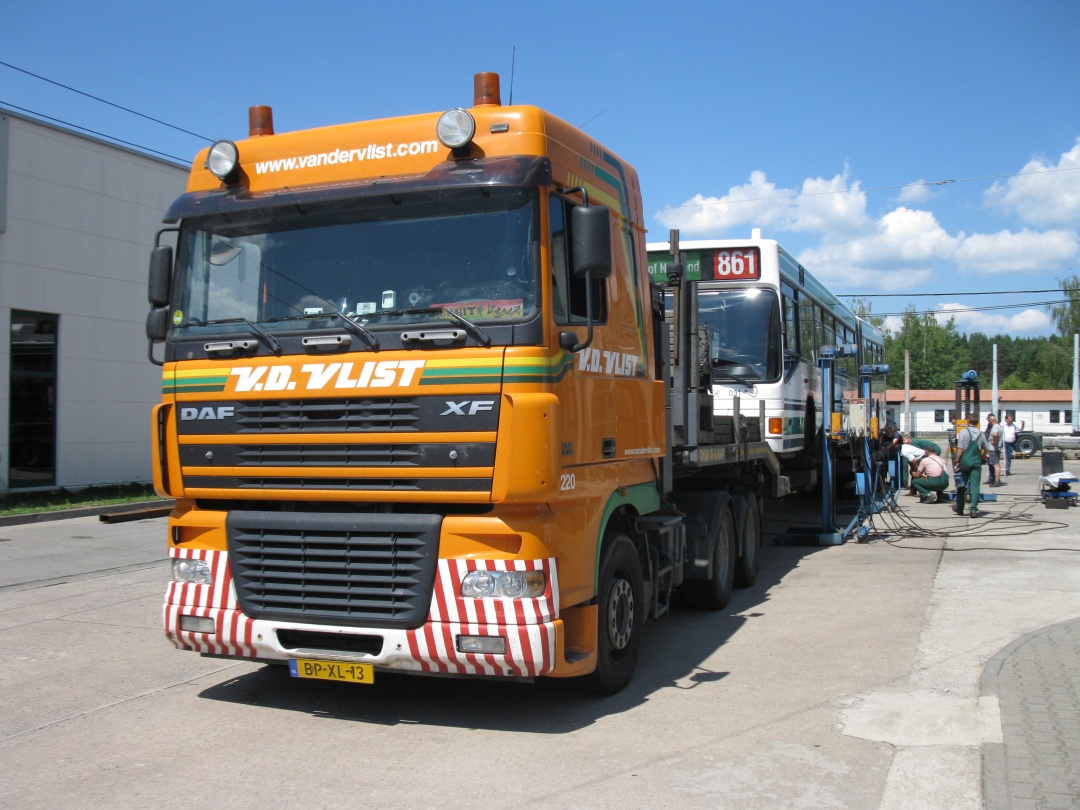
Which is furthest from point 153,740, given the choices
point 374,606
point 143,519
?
point 143,519

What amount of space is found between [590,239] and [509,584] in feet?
6.19

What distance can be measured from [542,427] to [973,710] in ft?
10.1

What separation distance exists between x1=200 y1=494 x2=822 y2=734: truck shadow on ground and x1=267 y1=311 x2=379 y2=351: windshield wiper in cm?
219

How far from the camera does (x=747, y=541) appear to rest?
988 cm

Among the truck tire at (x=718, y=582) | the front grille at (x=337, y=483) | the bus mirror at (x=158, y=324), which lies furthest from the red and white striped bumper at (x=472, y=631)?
the truck tire at (x=718, y=582)

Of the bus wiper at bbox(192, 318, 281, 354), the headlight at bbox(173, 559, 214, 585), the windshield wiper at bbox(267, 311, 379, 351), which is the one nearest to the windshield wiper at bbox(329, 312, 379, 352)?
the windshield wiper at bbox(267, 311, 379, 351)

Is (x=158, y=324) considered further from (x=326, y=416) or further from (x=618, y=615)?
(x=618, y=615)

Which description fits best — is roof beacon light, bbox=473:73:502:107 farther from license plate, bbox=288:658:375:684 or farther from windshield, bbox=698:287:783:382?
windshield, bbox=698:287:783:382

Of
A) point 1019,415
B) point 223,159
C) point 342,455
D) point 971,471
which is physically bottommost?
point 971,471

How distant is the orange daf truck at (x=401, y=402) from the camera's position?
5.17 m

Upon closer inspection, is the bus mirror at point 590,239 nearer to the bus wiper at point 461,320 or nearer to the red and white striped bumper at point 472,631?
the bus wiper at point 461,320

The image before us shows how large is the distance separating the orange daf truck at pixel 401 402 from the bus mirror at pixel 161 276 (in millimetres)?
23

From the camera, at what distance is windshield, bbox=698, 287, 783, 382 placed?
38.3 feet

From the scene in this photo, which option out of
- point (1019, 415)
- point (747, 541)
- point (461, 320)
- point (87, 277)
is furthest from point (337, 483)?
point (1019, 415)
